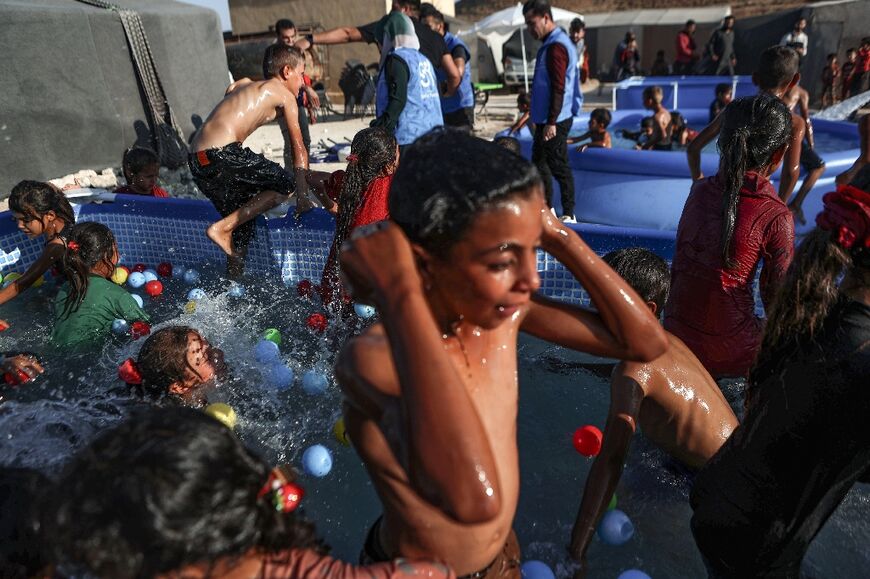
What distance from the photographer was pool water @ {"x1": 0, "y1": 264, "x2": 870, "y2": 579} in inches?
113

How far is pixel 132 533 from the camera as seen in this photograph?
1.15 m

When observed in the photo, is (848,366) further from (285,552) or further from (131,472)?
(131,472)

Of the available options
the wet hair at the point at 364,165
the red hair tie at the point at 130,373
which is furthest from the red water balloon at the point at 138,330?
the wet hair at the point at 364,165

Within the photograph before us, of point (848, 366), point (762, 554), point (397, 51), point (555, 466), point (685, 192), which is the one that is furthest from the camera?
point (685, 192)

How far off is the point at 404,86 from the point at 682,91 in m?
11.5

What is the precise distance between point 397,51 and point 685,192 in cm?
345

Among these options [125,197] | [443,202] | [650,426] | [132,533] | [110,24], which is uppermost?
[110,24]

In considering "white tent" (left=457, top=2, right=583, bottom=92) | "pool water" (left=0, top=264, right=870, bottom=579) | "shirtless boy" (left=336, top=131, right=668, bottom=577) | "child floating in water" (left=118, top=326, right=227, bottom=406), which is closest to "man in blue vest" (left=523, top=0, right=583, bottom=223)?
"pool water" (left=0, top=264, right=870, bottom=579)

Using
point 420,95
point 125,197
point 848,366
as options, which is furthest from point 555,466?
point 125,197

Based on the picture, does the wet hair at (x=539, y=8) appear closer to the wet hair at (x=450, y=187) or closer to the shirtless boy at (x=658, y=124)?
the shirtless boy at (x=658, y=124)

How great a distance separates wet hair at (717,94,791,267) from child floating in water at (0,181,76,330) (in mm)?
4403

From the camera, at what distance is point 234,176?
215 inches

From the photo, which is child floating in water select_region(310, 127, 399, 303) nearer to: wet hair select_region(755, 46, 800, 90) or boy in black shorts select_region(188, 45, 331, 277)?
boy in black shorts select_region(188, 45, 331, 277)

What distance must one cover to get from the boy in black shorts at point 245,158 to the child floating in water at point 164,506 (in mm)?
4291
